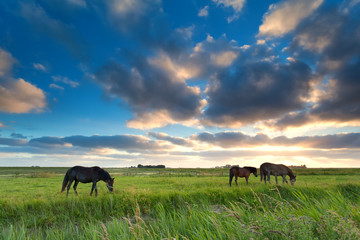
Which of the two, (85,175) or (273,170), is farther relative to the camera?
(273,170)

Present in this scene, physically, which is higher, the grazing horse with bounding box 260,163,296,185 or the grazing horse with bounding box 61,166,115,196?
the grazing horse with bounding box 260,163,296,185

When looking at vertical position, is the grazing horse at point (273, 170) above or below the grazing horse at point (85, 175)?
above

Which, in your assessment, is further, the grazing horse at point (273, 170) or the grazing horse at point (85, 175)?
the grazing horse at point (273, 170)

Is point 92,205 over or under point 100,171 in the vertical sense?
under

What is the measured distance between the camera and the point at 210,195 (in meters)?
13.6

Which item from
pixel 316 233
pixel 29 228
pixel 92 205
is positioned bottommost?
pixel 29 228

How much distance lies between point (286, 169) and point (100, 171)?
2195 cm

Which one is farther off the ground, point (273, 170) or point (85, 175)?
point (273, 170)

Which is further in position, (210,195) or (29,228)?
(210,195)

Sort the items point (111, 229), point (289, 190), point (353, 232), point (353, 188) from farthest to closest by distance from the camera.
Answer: point (353, 188), point (289, 190), point (111, 229), point (353, 232)

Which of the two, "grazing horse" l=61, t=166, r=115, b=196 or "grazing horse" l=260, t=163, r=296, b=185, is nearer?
"grazing horse" l=61, t=166, r=115, b=196

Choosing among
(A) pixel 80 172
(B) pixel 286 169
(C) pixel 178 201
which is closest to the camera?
(C) pixel 178 201

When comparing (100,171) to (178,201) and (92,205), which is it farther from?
(178,201)

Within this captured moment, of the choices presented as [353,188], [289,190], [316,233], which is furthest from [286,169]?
[316,233]
